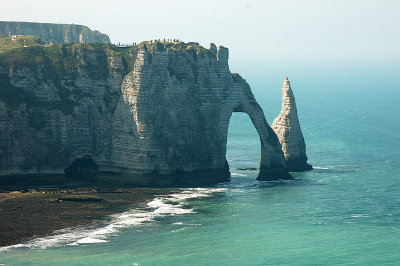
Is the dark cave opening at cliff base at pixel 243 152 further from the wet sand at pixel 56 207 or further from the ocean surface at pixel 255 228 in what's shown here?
the wet sand at pixel 56 207

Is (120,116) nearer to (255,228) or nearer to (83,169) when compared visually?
(83,169)

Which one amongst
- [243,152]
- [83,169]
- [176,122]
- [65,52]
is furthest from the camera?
[243,152]

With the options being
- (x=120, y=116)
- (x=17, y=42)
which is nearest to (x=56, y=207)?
(x=120, y=116)

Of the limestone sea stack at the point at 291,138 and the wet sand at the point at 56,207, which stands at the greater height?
the limestone sea stack at the point at 291,138

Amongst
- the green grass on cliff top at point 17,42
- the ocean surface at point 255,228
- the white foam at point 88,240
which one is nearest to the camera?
the ocean surface at point 255,228

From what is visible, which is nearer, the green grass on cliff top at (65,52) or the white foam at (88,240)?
the white foam at (88,240)

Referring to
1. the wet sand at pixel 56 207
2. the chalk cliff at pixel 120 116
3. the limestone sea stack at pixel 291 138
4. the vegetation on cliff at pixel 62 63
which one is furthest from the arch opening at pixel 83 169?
the limestone sea stack at pixel 291 138
